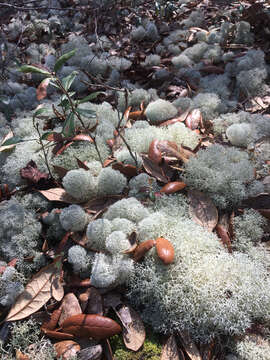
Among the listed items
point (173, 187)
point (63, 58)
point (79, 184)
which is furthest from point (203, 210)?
point (63, 58)

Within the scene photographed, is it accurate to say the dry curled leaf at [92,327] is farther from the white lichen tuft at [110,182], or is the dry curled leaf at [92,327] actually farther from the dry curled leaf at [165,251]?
the white lichen tuft at [110,182]

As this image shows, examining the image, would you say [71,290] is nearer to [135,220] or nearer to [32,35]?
[135,220]

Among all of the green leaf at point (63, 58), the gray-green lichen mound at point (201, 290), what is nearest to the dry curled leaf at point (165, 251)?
the gray-green lichen mound at point (201, 290)

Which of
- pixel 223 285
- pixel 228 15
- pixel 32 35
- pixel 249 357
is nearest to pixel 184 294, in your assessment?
pixel 223 285

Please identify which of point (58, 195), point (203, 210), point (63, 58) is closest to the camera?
point (63, 58)

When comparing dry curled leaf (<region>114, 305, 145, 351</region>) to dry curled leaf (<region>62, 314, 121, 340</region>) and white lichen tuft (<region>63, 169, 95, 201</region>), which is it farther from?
white lichen tuft (<region>63, 169, 95, 201</region>)

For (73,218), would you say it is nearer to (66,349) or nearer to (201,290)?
(66,349)

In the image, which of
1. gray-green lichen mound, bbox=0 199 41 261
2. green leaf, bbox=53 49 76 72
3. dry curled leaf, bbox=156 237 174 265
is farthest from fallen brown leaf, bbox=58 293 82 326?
green leaf, bbox=53 49 76 72
